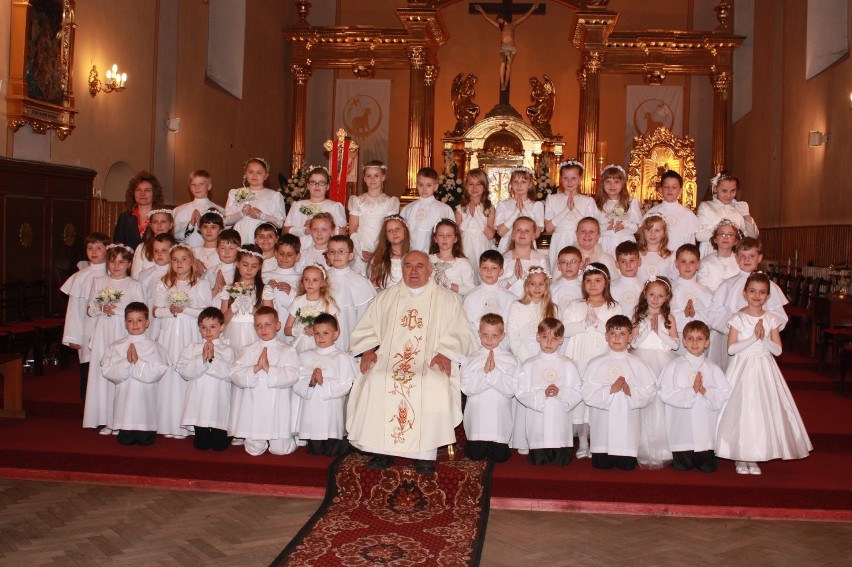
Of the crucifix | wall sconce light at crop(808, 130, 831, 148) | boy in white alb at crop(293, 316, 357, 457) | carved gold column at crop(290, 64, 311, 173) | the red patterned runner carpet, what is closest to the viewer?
the red patterned runner carpet

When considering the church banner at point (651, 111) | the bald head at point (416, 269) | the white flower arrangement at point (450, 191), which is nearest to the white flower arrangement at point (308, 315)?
the bald head at point (416, 269)

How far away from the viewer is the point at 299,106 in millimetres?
18812

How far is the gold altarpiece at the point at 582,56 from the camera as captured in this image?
58.3 ft

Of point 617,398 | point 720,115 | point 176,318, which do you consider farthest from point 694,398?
point 720,115

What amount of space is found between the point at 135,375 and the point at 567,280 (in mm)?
3537

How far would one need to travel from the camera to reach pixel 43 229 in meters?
10.8

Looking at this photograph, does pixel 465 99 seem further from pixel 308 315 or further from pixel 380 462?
pixel 380 462

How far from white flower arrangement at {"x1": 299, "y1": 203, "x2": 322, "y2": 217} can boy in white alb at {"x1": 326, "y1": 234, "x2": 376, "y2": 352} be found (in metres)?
0.83

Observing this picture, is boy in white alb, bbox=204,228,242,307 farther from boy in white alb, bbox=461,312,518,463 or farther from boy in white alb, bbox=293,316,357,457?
boy in white alb, bbox=461,312,518,463

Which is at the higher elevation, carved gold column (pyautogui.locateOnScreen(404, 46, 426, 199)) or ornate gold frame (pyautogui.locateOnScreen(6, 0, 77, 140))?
carved gold column (pyautogui.locateOnScreen(404, 46, 426, 199))

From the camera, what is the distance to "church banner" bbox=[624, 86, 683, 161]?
18844 mm

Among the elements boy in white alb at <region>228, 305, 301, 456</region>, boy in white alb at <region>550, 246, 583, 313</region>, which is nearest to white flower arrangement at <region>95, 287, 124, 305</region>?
boy in white alb at <region>228, 305, 301, 456</region>

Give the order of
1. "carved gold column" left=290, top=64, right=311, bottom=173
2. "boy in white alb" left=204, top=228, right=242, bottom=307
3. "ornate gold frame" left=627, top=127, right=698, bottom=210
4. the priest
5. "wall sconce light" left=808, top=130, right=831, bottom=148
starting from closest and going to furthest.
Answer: the priest, "boy in white alb" left=204, top=228, right=242, bottom=307, "wall sconce light" left=808, top=130, right=831, bottom=148, "ornate gold frame" left=627, top=127, right=698, bottom=210, "carved gold column" left=290, top=64, right=311, bottom=173

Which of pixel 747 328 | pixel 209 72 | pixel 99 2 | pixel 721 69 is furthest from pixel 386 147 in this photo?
pixel 747 328
